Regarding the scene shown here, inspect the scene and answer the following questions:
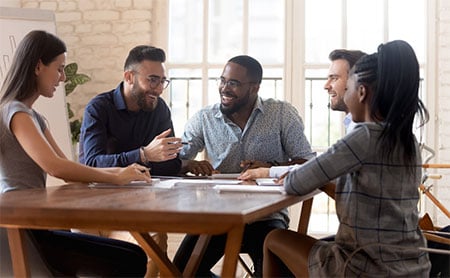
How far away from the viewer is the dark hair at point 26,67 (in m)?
2.32

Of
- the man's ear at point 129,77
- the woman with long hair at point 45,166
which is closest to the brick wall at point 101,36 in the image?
the man's ear at point 129,77

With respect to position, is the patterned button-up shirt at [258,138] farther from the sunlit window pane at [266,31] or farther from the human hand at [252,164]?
the sunlit window pane at [266,31]

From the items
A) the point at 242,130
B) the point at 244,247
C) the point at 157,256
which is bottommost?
the point at 244,247

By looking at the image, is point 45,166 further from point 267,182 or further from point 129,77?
point 129,77

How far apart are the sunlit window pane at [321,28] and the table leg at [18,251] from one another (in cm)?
374

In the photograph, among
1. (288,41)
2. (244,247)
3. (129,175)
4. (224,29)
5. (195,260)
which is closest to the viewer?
(195,260)

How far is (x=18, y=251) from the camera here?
1.82m

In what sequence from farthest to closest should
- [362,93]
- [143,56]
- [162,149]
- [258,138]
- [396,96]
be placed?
[143,56] < [258,138] < [162,149] < [362,93] < [396,96]

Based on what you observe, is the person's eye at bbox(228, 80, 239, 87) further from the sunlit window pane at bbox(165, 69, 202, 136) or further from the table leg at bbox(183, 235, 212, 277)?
the sunlit window pane at bbox(165, 69, 202, 136)

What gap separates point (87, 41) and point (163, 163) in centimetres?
238

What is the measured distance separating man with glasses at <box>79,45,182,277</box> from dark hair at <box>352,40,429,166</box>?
1300mm

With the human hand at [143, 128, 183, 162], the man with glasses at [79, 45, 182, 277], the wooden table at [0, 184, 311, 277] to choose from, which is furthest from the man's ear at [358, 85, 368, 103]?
the man with glasses at [79, 45, 182, 277]

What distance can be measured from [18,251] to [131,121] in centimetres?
159

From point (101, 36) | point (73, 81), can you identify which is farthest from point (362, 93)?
point (101, 36)
